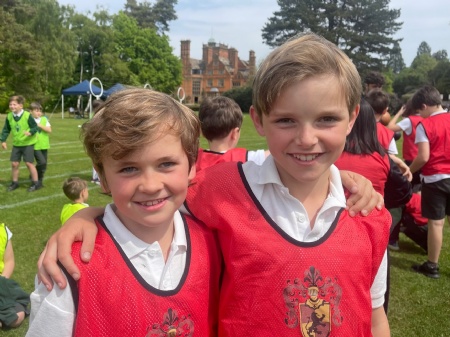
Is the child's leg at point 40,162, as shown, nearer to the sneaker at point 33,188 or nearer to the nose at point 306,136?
the sneaker at point 33,188

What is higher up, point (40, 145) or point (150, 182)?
point (150, 182)

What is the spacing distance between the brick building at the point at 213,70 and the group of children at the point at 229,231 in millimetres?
97822

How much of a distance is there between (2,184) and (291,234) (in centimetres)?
988

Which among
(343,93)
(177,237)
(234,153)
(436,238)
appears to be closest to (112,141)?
(177,237)

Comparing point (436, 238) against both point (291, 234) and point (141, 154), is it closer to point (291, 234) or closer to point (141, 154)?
point (291, 234)

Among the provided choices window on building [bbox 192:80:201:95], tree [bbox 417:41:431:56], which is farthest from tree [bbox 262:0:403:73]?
tree [bbox 417:41:431:56]

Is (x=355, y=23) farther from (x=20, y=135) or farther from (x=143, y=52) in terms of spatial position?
(x=20, y=135)

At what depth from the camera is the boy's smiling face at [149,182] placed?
154 centimetres

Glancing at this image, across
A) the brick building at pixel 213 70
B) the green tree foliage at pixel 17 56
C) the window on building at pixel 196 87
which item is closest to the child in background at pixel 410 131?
the green tree foliage at pixel 17 56

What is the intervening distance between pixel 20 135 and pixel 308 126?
9.30 m

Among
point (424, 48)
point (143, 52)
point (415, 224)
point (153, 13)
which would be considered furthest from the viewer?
point (424, 48)

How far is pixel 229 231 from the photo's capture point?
5.45 feet

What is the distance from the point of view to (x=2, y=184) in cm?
1006

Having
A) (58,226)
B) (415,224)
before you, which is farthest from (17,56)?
(415,224)
